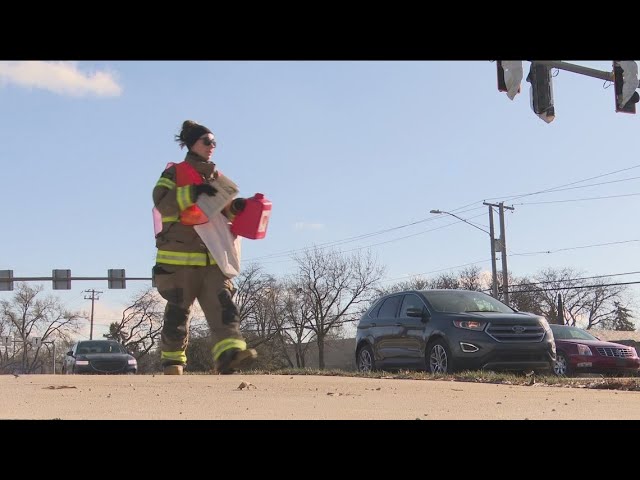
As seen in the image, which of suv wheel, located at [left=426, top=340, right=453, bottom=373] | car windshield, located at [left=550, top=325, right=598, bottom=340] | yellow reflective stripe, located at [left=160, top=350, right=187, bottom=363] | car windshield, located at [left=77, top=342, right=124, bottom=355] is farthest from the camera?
car windshield, located at [left=77, top=342, right=124, bottom=355]

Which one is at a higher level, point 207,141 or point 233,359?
point 207,141

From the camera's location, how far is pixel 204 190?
18.6ft

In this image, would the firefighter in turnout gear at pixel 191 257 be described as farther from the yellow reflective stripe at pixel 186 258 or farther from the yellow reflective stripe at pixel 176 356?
the yellow reflective stripe at pixel 176 356

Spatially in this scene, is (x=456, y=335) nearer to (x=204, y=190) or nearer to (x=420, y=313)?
(x=420, y=313)

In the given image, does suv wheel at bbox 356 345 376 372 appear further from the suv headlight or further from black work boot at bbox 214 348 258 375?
black work boot at bbox 214 348 258 375

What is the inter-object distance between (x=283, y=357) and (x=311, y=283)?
7738 millimetres

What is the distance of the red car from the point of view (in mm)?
16109

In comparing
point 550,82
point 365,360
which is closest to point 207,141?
point 365,360

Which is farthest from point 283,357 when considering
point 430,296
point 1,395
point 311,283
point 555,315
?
A: point 1,395

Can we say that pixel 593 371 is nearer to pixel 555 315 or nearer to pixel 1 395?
pixel 1 395

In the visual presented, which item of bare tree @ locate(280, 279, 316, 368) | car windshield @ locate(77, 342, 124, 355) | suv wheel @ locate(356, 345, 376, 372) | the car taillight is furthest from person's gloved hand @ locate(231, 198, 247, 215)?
bare tree @ locate(280, 279, 316, 368)

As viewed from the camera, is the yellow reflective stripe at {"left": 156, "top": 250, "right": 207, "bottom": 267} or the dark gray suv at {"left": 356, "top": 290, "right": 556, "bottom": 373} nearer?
the yellow reflective stripe at {"left": 156, "top": 250, "right": 207, "bottom": 267}

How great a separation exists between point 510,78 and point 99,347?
1377 cm
